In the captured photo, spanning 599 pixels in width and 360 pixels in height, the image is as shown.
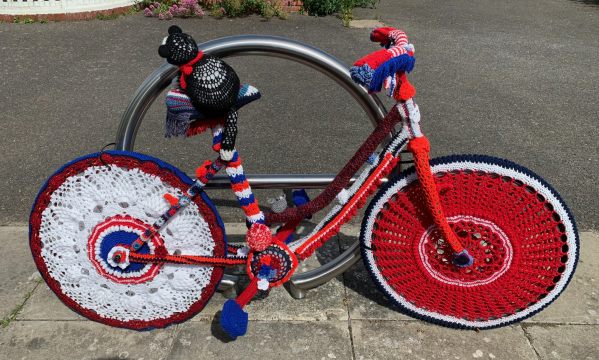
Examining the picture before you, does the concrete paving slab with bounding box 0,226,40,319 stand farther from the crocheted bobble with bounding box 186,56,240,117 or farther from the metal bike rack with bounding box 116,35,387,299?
the crocheted bobble with bounding box 186,56,240,117

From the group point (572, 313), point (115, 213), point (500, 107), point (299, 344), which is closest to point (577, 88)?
point (500, 107)

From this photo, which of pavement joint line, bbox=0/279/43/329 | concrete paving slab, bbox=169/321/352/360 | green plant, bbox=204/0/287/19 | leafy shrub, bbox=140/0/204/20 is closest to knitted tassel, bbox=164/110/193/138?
concrete paving slab, bbox=169/321/352/360

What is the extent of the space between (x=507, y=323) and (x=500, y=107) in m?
3.42

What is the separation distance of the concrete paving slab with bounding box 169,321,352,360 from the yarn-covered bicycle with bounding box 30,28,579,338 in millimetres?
121

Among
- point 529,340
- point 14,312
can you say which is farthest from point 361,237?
point 14,312

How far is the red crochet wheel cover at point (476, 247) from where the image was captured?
1.88m

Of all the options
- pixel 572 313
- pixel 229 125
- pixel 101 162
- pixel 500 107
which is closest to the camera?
pixel 229 125

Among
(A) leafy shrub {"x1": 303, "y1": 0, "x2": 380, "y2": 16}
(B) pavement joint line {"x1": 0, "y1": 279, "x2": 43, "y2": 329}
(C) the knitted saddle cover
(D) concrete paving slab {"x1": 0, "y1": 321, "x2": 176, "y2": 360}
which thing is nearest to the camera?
(C) the knitted saddle cover

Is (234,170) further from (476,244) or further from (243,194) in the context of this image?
(476,244)

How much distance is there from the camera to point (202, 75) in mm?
1664

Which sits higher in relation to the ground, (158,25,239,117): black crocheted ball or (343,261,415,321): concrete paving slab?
(158,25,239,117): black crocheted ball

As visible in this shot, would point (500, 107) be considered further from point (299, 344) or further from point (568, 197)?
point (299, 344)

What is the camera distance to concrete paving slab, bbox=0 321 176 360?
2092 millimetres

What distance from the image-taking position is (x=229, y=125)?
1.75 m
